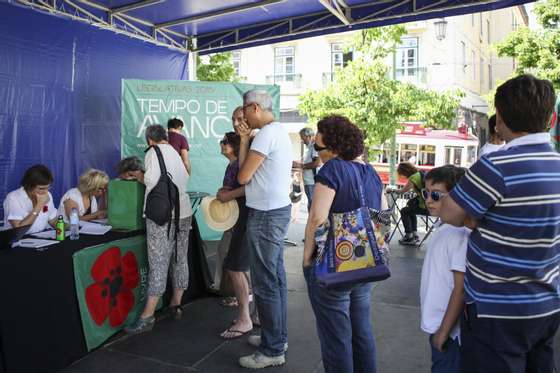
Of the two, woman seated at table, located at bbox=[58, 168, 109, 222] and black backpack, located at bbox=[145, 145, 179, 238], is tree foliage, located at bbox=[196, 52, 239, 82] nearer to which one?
woman seated at table, located at bbox=[58, 168, 109, 222]

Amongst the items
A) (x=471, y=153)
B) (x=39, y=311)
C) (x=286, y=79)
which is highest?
(x=286, y=79)

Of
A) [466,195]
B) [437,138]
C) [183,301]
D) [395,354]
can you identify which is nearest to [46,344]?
[183,301]

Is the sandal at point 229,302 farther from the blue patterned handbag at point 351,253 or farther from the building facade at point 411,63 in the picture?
the building facade at point 411,63

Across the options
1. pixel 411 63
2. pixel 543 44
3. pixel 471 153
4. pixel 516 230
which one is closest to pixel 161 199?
pixel 516 230

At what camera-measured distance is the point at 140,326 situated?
12.1ft

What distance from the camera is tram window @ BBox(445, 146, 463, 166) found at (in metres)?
20.5

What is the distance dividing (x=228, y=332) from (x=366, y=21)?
4.28 m

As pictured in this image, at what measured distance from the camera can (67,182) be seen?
6.13 meters

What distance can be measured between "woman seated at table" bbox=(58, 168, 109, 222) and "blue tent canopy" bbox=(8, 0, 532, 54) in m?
2.38

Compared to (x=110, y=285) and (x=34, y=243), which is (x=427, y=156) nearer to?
(x=110, y=285)

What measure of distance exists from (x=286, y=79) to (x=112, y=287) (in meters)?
22.3

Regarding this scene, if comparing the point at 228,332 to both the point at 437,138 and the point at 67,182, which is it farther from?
the point at 437,138

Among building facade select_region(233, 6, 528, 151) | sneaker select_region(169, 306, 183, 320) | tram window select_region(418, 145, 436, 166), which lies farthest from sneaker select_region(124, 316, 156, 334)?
tram window select_region(418, 145, 436, 166)

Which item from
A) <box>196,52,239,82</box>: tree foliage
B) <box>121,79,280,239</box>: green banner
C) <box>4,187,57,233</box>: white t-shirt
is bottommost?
<box>4,187,57,233</box>: white t-shirt
